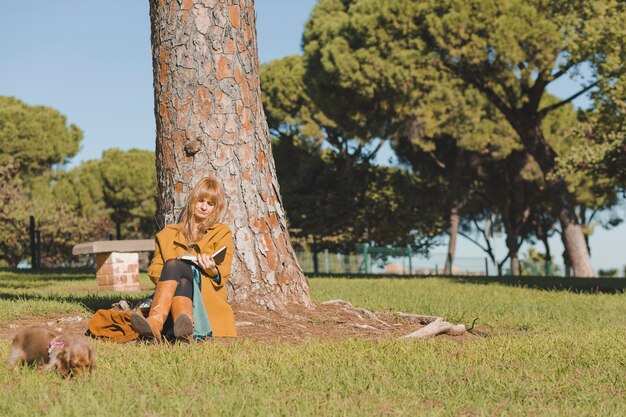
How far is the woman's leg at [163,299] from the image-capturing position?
227 inches

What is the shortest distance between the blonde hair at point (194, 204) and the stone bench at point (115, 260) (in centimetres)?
613

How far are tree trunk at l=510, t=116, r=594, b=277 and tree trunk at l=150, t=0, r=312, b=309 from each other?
1657 cm

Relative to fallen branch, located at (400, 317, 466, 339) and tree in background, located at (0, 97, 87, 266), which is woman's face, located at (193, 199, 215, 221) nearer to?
fallen branch, located at (400, 317, 466, 339)

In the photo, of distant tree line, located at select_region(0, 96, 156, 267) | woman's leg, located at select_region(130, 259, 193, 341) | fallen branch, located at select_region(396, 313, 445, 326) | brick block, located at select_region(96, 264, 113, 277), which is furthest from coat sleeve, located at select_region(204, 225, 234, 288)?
distant tree line, located at select_region(0, 96, 156, 267)

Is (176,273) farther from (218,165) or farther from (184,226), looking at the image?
(218,165)

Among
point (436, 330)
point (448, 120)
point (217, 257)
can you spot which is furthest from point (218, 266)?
point (448, 120)

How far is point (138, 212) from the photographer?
41656 millimetres

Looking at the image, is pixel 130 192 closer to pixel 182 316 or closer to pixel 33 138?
pixel 33 138

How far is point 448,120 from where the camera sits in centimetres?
3047

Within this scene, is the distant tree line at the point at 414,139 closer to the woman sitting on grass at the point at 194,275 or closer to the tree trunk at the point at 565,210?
the tree trunk at the point at 565,210

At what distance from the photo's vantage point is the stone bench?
12.7m

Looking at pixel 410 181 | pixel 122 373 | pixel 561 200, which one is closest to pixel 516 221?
pixel 410 181

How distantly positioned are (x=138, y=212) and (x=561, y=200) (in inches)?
967

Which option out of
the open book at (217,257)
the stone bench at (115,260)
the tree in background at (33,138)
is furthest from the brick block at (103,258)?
the tree in background at (33,138)
